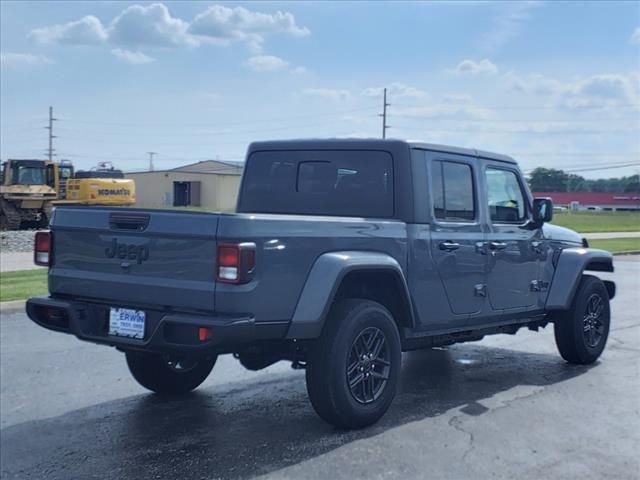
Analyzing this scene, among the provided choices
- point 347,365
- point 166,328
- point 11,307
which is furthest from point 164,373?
point 11,307

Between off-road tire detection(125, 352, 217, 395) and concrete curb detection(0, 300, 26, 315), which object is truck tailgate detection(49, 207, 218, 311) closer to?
off-road tire detection(125, 352, 217, 395)

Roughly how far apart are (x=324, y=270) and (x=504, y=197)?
2.70m

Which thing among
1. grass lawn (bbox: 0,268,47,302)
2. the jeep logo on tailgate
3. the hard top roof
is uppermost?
the hard top roof

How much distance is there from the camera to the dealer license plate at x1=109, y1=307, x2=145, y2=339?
5.07m

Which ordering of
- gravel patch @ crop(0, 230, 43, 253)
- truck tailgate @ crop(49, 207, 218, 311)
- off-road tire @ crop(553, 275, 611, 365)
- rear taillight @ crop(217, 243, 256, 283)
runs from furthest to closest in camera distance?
gravel patch @ crop(0, 230, 43, 253) → off-road tire @ crop(553, 275, 611, 365) → truck tailgate @ crop(49, 207, 218, 311) → rear taillight @ crop(217, 243, 256, 283)

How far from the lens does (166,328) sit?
192 inches

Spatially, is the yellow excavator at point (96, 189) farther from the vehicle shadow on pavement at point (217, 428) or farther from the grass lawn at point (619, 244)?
the vehicle shadow on pavement at point (217, 428)

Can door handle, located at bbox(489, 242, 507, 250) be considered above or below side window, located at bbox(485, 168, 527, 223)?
below

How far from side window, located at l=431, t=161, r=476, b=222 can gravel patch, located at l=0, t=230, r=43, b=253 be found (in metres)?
18.0

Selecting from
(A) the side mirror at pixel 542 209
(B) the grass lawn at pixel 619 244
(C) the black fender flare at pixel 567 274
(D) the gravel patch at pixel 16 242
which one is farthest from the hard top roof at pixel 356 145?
(B) the grass lawn at pixel 619 244

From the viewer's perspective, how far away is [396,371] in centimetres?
571

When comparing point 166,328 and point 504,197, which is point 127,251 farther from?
point 504,197

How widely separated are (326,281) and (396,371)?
1.03 m

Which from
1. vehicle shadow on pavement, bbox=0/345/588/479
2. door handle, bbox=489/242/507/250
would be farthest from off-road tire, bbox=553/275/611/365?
door handle, bbox=489/242/507/250
